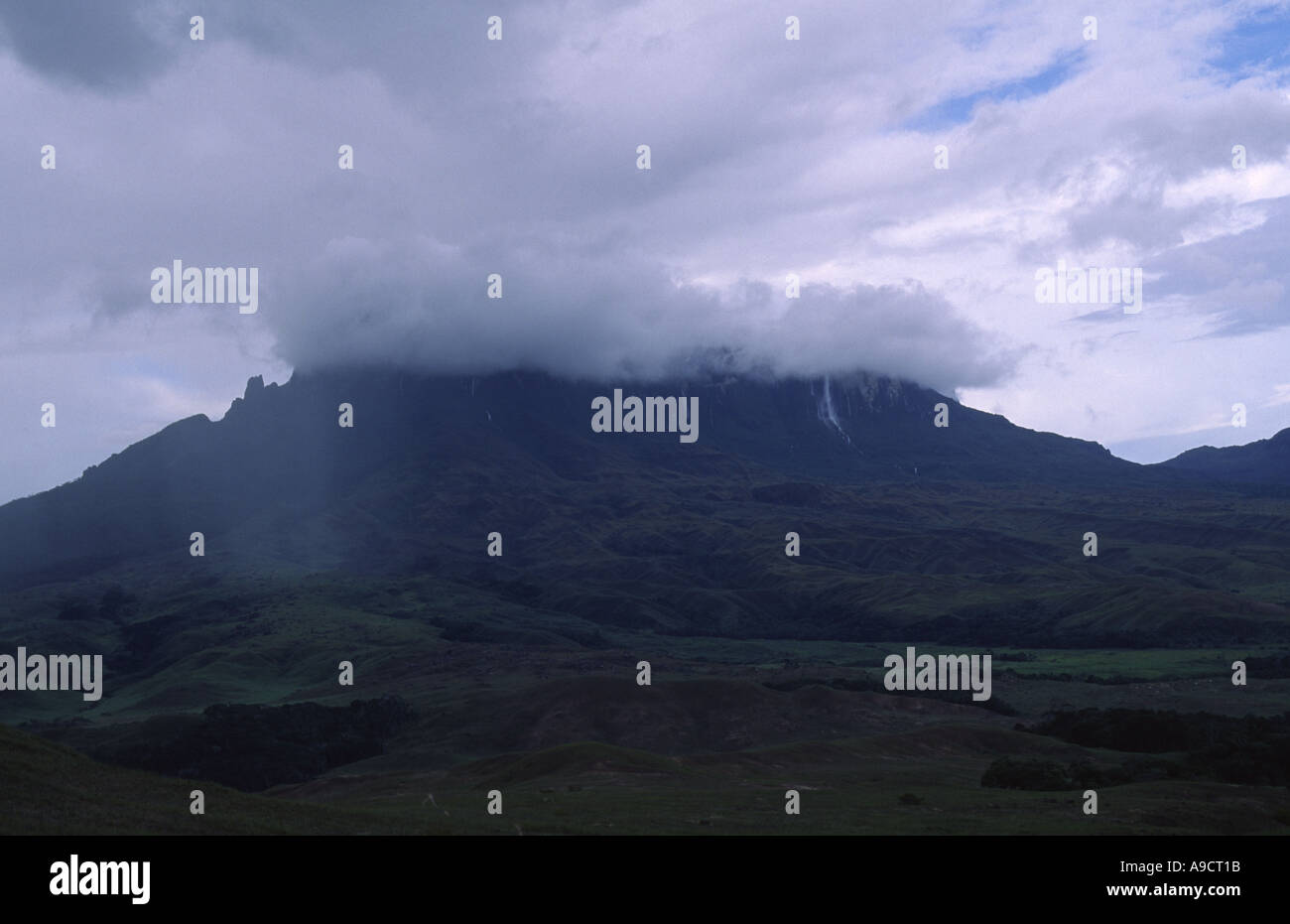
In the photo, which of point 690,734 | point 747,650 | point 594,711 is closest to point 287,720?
point 594,711

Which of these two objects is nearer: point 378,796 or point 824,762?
→ point 378,796

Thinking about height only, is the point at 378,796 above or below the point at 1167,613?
below

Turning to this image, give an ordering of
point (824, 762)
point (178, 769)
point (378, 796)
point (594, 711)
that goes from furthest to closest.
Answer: point (594, 711) → point (178, 769) → point (824, 762) → point (378, 796)

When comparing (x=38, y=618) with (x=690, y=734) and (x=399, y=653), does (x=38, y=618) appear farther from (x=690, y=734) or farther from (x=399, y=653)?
(x=690, y=734)

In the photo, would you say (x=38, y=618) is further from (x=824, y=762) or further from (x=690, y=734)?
(x=824, y=762)

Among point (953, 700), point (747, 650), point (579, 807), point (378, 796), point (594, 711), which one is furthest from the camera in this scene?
point (747, 650)

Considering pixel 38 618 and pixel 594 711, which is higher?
pixel 38 618

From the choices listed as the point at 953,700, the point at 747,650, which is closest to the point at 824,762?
the point at 953,700
